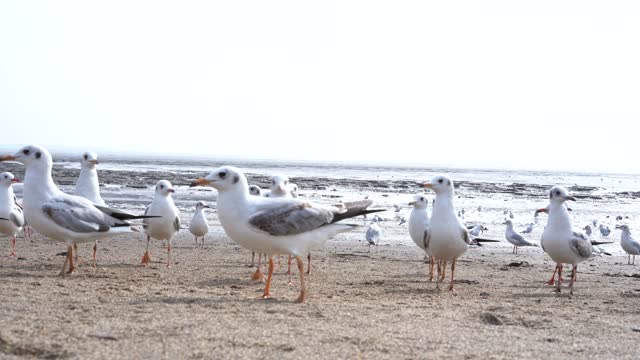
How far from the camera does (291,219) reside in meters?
7.71

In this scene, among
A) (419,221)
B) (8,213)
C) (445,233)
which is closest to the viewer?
(445,233)

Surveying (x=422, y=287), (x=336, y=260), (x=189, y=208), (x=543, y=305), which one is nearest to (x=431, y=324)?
(x=543, y=305)

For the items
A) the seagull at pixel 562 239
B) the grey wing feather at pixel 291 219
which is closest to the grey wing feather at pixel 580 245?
the seagull at pixel 562 239

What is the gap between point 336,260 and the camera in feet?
40.7

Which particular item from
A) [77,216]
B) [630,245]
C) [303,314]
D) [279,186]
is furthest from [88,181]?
[630,245]

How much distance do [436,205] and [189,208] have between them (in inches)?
547

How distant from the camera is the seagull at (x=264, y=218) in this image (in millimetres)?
7582

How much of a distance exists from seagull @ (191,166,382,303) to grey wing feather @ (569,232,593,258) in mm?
3730

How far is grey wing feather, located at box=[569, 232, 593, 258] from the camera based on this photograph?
974cm

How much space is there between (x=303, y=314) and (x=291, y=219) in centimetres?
130

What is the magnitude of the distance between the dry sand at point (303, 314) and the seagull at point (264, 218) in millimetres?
591

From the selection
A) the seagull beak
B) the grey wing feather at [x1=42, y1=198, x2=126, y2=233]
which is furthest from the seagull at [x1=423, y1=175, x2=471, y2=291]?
the grey wing feather at [x1=42, y1=198, x2=126, y2=233]

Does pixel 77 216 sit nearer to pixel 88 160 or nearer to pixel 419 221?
pixel 88 160

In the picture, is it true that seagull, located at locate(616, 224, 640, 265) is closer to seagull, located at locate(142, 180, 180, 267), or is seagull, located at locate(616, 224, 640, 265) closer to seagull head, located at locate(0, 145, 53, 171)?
seagull, located at locate(142, 180, 180, 267)
